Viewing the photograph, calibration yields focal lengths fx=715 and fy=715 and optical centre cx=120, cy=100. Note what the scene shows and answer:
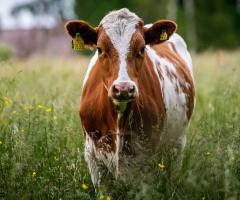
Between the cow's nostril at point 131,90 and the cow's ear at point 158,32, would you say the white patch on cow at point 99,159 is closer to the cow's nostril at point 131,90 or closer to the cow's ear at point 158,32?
the cow's nostril at point 131,90

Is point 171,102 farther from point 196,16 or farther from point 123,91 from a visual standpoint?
point 196,16

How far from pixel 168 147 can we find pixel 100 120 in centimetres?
69

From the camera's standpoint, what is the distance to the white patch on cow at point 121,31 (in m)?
5.69

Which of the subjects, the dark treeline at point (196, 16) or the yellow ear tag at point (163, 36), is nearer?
the yellow ear tag at point (163, 36)

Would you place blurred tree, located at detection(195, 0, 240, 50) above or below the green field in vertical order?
below

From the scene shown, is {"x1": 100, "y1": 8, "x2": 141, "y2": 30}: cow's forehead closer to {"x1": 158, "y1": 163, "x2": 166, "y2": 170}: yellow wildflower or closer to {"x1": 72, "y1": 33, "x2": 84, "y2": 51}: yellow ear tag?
{"x1": 72, "y1": 33, "x2": 84, "y2": 51}: yellow ear tag

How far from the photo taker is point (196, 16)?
4200 cm

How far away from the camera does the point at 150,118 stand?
248 inches

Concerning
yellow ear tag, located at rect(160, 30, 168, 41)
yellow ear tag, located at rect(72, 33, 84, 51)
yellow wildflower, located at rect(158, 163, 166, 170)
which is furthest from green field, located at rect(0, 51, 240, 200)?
yellow ear tag, located at rect(160, 30, 168, 41)

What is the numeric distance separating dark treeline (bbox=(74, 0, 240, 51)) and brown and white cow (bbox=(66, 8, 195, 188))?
106ft

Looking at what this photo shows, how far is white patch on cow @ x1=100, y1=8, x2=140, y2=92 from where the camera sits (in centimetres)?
569

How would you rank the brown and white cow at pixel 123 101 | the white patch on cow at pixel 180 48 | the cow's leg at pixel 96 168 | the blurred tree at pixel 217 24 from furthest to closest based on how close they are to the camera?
1. the blurred tree at pixel 217 24
2. the white patch on cow at pixel 180 48
3. the cow's leg at pixel 96 168
4. the brown and white cow at pixel 123 101

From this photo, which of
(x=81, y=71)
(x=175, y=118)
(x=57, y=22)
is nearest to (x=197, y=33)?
(x=57, y=22)

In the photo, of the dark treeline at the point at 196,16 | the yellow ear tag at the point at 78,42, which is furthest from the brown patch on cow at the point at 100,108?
the dark treeline at the point at 196,16
